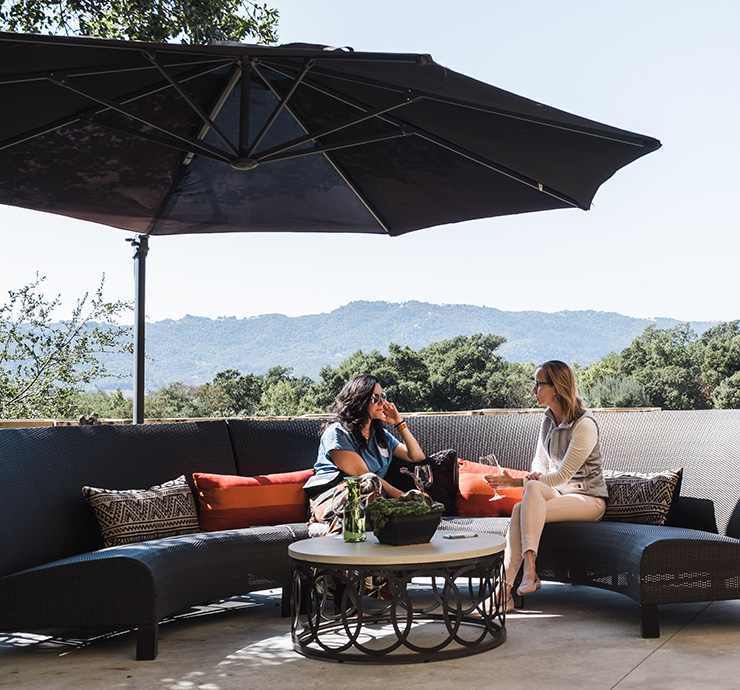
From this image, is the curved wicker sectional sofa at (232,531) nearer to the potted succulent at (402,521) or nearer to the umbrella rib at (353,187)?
the potted succulent at (402,521)

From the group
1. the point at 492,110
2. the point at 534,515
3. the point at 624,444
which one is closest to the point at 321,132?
the point at 492,110

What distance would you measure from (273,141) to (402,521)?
6.40 feet

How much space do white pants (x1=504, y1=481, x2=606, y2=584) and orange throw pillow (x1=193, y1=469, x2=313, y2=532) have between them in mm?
1120

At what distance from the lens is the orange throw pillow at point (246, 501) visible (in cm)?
431

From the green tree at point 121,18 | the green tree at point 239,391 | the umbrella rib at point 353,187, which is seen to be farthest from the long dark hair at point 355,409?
the green tree at point 239,391

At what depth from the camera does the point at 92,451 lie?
4.16m

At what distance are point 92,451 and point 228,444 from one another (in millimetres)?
810

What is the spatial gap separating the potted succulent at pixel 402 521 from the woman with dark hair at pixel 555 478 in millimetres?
657

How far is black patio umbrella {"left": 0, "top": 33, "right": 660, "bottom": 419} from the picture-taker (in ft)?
9.45

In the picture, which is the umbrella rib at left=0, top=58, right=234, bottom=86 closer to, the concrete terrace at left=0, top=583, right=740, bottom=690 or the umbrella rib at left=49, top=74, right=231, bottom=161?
the umbrella rib at left=49, top=74, right=231, bottom=161

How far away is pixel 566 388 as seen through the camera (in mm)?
4242

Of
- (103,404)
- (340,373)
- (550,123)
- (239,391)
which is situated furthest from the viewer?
(340,373)

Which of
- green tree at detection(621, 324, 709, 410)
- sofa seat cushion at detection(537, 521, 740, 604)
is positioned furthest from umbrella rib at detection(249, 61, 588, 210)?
green tree at detection(621, 324, 709, 410)

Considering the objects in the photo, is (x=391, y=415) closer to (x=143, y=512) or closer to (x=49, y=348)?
(x=143, y=512)
